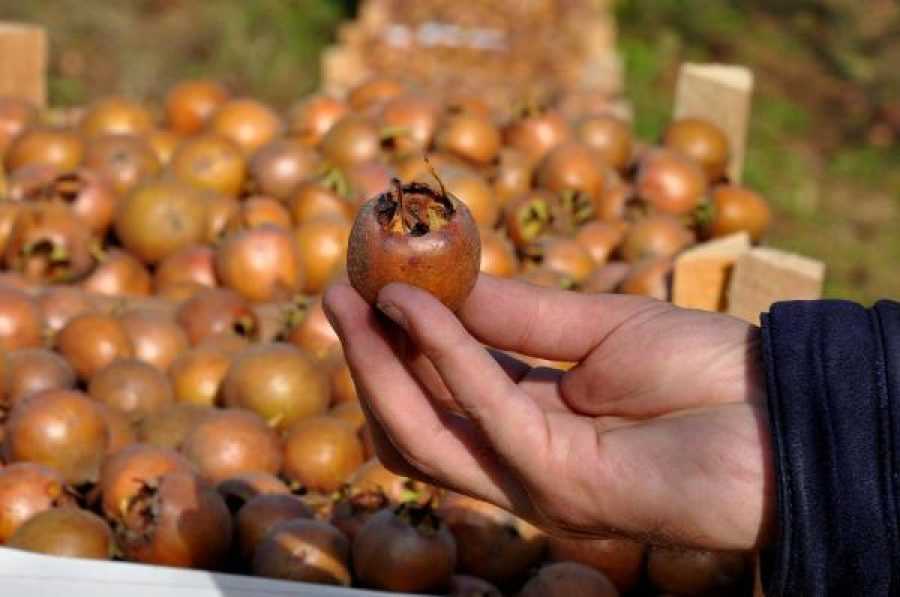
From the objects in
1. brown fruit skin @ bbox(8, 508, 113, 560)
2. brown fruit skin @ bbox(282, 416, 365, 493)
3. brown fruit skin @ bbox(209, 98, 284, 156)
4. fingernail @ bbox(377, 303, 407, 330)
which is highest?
fingernail @ bbox(377, 303, 407, 330)

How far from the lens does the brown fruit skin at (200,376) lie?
3848 millimetres

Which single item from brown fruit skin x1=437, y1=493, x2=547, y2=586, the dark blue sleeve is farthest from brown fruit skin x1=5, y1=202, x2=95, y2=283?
the dark blue sleeve

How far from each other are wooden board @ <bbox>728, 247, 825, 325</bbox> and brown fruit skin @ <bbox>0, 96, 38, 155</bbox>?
2964 millimetres

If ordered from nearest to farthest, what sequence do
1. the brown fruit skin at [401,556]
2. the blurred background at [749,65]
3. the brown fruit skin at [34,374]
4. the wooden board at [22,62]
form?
1. the brown fruit skin at [401,556]
2. the brown fruit skin at [34,374]
3. the wooden board at [22,62]
4. the blurred background at [749,65]

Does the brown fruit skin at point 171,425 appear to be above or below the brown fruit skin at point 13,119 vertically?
below

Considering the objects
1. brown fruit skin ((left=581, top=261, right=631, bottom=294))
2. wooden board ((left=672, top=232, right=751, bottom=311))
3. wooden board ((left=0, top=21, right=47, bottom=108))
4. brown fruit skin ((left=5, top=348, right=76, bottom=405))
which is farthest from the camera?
wooden board ((left=0, top=21, right=47, bottom=108))

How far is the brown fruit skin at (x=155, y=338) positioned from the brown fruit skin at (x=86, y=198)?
0.76 metres

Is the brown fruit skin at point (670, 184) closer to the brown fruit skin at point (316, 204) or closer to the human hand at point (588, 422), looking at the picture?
the brown fruit skin at point (316, 204)

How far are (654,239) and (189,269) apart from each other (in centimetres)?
161

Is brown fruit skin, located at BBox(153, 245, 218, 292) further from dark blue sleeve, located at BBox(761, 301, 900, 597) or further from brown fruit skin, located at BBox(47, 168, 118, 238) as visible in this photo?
dark blue sleeve, located at BBox(761, 301, 900, 597)

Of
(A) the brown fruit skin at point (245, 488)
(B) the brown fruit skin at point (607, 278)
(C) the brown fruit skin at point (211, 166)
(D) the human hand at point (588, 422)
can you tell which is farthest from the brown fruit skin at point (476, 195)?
(D) the human hand at point (588, 422)

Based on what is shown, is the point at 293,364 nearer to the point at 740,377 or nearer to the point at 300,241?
the point at 300,241

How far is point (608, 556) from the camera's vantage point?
3.06 meters

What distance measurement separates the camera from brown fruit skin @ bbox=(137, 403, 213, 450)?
11.5ft
